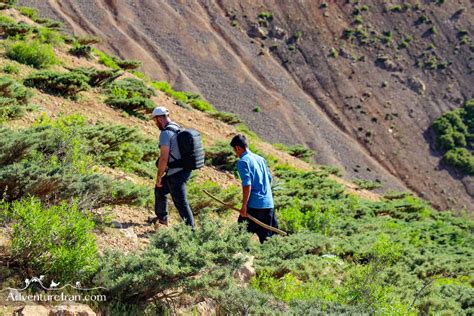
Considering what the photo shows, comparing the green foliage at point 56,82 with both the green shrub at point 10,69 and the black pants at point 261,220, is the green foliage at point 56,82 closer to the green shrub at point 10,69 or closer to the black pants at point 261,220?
the green shrub at point 10,69

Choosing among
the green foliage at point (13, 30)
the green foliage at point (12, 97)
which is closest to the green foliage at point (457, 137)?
the green foliage at point (13, 30)

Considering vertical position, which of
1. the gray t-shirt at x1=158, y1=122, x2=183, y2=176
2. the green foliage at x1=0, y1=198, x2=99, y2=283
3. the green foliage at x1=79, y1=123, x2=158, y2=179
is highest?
the gray t-shirt at x1=158, y1=122, x2=183, y2=176

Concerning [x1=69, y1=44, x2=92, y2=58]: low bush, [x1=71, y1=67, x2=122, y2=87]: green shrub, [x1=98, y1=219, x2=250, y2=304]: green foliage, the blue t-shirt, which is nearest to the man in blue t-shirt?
the blue t-shirt

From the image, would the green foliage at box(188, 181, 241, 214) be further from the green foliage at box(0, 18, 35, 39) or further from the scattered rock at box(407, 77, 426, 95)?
the scattered rock at box(407, 77, 426, 95)

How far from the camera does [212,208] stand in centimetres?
925

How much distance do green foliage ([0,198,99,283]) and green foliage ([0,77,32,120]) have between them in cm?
503

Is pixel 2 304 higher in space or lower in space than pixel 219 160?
higher

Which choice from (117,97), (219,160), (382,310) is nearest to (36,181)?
(382,310)

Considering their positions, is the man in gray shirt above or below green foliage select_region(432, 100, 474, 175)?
above

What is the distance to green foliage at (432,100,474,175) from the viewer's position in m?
45.8

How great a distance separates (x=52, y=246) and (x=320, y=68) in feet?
153

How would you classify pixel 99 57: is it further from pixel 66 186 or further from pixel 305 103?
pixel 305 103

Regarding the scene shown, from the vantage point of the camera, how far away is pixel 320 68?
50.2 metres

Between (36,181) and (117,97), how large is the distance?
32.9ft
